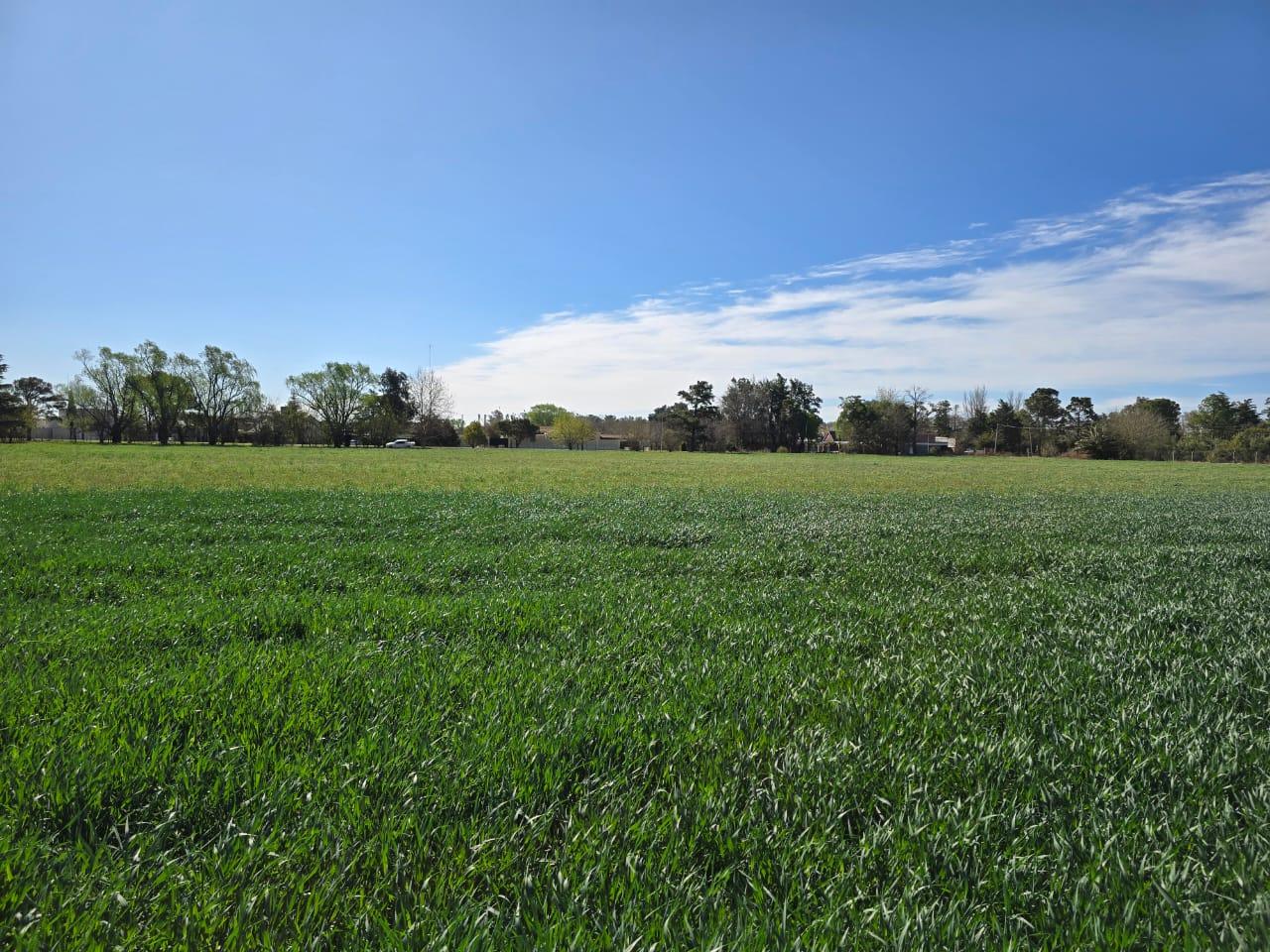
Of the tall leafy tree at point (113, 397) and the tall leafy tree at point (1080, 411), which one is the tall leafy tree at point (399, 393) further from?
the tall leafy tree at point (1080, 411)

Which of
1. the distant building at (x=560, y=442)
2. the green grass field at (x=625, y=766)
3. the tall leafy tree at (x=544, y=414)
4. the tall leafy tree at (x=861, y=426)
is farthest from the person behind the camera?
the tall leafy tree at (x=544, y=414)

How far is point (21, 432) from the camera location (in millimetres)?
84562

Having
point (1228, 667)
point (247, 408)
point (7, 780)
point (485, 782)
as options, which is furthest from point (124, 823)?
point (247, 408)

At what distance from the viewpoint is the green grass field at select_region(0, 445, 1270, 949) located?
7.00ft

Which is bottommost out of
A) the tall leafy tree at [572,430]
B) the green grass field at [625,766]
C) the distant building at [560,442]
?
the green grass field at [625,766]

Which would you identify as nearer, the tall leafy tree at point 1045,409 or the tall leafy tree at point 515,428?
the tall leafy tree at point 1045,409

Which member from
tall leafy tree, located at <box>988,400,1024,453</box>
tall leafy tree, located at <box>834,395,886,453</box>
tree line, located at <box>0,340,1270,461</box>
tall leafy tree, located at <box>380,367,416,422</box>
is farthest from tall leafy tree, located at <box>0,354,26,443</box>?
tall leafy tree, located at <box>988,400,1024,453</box>

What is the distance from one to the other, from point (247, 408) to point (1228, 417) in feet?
488

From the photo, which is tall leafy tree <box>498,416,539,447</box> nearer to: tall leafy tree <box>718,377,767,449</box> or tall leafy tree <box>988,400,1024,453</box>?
tall leafy tree <box>718,377,767,449</box>

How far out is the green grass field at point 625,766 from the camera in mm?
2133

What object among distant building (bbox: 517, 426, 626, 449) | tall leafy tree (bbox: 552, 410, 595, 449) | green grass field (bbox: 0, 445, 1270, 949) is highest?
tall leafy tree (bbox: 552, 410, 595, 449)

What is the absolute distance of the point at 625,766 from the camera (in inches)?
123

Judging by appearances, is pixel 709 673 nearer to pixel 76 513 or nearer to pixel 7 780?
pixel 7 780

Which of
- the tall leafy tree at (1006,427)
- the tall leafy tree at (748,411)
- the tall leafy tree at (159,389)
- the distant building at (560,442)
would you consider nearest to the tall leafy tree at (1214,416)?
the tall leafy tree at (1006,427)
